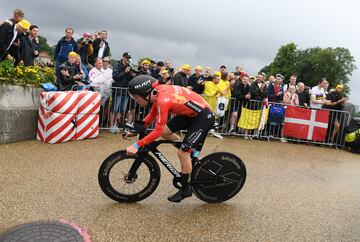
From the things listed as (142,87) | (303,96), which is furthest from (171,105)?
(303,96)

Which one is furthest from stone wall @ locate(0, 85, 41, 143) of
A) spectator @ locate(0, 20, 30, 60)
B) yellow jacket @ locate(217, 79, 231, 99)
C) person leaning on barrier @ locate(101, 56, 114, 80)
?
yellow jacket @ locate(217, 79, 231, 99)

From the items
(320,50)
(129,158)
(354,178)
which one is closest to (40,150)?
(129,158)

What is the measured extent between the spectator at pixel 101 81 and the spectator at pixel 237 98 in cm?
377

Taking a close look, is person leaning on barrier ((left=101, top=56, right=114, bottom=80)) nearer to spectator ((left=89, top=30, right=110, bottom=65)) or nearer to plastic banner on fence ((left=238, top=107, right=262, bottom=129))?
spectator ((left=89, top=30, right=110, bottom=65))

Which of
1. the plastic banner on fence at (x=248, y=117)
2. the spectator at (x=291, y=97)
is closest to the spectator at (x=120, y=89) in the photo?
the plastic banner on fence at (x=248, y=117)

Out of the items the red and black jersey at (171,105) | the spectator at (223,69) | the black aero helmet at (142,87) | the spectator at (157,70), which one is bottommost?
the red and black jersey at (171,105)

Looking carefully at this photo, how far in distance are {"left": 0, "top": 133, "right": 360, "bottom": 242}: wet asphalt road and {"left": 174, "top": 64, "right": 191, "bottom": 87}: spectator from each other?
349cm

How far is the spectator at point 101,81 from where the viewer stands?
9.91 meters

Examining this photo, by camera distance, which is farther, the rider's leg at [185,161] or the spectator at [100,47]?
the spectator at [100,47]

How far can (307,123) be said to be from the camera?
37.2 ft

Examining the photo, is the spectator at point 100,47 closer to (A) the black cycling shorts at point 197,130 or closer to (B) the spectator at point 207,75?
(B) the spectator at point 207,75

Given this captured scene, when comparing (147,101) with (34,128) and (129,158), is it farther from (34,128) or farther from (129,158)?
(34,128)

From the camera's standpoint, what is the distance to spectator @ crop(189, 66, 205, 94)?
36.4ft

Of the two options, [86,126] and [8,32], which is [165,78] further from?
[8,32]
